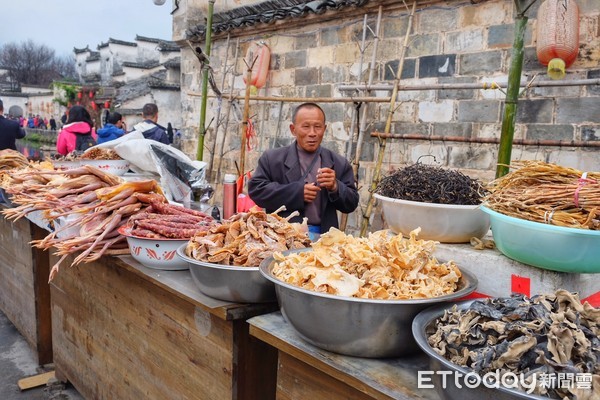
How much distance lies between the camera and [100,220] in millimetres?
2896

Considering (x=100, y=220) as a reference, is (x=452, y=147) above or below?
above

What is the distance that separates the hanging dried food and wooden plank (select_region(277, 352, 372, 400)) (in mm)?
852

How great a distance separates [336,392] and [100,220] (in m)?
1.94

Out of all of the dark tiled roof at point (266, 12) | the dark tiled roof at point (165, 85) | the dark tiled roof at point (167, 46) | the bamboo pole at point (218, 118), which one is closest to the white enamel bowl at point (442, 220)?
the dark tiled roof at point (266, 12)

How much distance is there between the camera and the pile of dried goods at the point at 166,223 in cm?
257

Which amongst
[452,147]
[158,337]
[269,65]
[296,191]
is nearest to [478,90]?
[452,147]

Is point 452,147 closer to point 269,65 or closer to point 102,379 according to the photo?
point 269,65

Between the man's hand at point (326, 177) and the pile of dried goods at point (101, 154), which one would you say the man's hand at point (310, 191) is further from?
the pile of dried goods at point (101, 154)

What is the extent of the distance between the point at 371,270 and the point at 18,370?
13.0 feet

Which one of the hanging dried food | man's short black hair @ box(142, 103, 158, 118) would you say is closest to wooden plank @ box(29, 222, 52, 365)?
man's short black hair @ box(142, 103, 158, 118)

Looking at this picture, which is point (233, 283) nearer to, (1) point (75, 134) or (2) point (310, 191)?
(2) point (310, 191)

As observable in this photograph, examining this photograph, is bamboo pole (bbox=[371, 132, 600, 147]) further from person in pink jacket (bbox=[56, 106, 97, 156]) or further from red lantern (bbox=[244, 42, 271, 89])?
person in pink jacket (bbox=[56, 106, 97, 156])

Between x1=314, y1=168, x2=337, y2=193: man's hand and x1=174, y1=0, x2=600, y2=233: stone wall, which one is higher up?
x1=174, y1=0, x2=600, y2=233: stone wall

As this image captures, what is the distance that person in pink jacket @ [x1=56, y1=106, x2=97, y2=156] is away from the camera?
7121 mm
